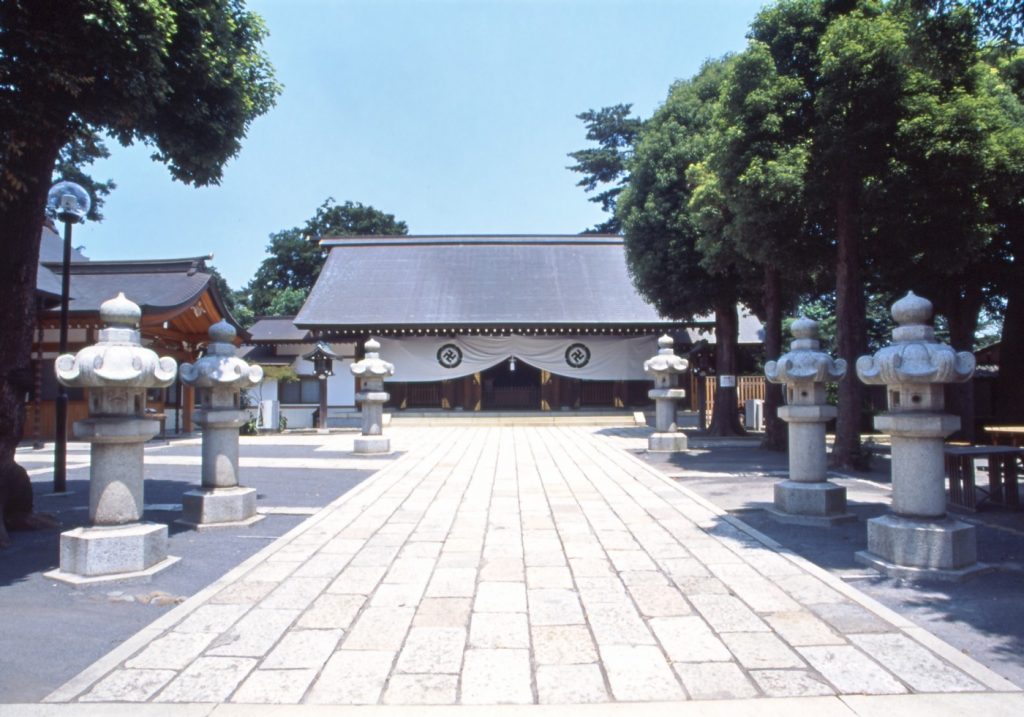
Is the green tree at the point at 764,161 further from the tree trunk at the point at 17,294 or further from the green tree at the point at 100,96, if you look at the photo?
the tree trunk at the point at 17,294

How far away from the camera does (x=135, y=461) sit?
5.01 m

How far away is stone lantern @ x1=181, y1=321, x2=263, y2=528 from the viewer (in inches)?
252

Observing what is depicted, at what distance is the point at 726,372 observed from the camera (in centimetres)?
1731

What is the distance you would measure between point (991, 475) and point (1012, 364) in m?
9.26

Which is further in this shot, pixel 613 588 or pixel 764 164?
pixel 764 164

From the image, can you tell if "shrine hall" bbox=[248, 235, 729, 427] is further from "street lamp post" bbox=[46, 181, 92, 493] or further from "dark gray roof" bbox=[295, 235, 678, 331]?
"street lamp post" bbox=[46, 181, 92, 493]

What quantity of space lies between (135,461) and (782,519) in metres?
5.83

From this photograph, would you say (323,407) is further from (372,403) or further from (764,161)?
(764,161)

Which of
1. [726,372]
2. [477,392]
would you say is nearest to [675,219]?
[726,372]

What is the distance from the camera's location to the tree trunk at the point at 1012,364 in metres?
14.6

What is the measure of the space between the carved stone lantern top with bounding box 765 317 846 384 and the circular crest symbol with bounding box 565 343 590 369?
1580 cm

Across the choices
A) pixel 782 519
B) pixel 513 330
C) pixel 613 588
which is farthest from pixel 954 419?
pixel 513 330

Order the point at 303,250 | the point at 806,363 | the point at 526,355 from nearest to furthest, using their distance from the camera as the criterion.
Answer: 1. the point at 806,363
2. the point at 526,355
3. the point at 303,250

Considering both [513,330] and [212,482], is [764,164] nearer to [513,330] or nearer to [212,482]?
[212,482]
